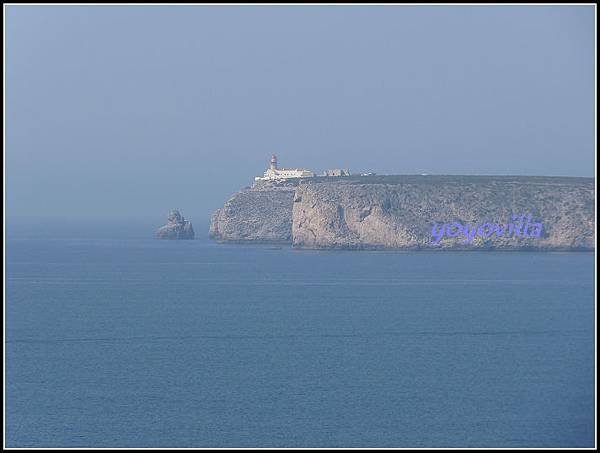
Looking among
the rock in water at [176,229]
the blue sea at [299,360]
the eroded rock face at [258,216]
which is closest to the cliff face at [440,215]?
the eroded rock face at [258,216]

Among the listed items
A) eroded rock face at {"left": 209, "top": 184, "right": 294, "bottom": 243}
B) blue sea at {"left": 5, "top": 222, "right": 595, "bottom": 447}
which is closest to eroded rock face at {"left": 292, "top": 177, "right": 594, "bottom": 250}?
eroded rock face at {"left": 209, "top": 184, "right": 294, "bottom": 243}

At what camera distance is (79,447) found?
1228 inches

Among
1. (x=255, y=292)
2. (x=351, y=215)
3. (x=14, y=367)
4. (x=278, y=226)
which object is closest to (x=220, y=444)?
(x=14, y=367)

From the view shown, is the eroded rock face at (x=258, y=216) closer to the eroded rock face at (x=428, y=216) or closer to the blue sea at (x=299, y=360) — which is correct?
the eroded rock face at (x=428, y=216)

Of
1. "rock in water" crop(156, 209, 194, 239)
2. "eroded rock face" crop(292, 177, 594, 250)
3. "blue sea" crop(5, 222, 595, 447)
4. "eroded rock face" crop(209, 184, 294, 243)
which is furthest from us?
"rock in water" crop(156, 209, 194, 239)

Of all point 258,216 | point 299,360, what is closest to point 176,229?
point 258,216

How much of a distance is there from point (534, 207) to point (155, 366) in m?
85.6

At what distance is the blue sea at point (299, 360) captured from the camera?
109ft

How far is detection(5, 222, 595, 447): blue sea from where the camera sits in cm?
3322

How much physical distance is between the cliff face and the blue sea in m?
34.7

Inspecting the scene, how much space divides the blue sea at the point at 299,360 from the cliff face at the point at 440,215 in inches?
1368

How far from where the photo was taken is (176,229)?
14538 centimetres

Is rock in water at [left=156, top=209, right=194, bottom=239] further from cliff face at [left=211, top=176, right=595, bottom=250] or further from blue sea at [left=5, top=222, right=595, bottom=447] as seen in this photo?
blue sea at [left=5, top=222, right=595, bottom=447]

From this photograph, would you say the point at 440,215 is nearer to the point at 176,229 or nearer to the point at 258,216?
the point at 258,216
